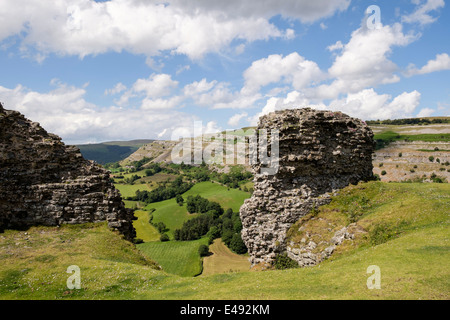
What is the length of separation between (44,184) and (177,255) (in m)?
57.9

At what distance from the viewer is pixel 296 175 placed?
86.3 feet

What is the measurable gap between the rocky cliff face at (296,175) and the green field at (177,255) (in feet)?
136

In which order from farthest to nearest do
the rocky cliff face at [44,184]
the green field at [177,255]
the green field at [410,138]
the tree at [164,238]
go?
the green field at [410,138], the tree at [164,238], the green field at [177,255], the rocky cliff face at [44,184]

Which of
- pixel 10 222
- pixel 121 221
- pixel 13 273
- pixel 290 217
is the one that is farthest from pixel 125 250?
pixel 290 217

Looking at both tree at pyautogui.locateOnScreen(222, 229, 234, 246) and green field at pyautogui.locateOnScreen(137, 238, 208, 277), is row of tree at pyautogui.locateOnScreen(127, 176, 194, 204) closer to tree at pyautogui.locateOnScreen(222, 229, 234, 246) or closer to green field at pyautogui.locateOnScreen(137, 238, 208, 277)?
green field at pyautogui.locateOnScreen(137, 238, 208, 277)

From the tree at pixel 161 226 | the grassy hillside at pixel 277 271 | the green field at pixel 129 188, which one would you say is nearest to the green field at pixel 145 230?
the tree at pixel 161 226

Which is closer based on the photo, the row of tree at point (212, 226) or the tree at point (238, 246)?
the tree at point (238, 246)

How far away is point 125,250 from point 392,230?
21.8 m

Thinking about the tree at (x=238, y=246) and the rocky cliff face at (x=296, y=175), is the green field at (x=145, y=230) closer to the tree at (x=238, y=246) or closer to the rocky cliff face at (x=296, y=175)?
the tree at (x=238, y=246)

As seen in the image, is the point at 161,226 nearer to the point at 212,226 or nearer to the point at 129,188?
the point at 212,226

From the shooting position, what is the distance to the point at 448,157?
317ft

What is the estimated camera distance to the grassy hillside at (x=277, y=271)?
12.2 meters
